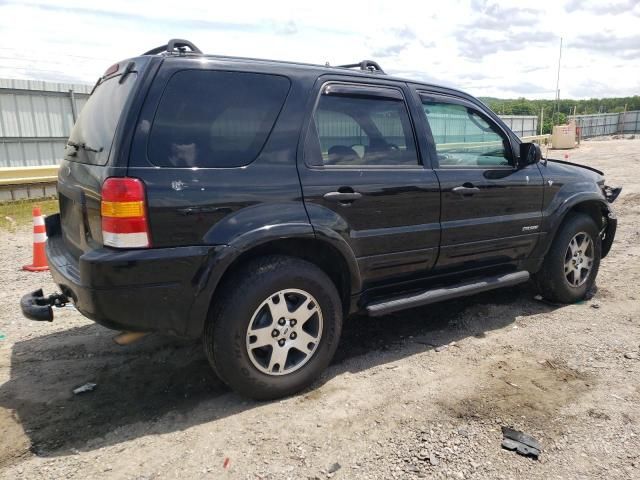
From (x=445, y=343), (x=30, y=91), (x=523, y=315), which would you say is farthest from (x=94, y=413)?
(x=30, y=91)

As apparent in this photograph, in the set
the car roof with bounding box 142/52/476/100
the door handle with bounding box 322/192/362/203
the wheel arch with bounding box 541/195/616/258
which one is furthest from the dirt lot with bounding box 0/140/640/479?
the car roof with bounding box 142/52/476/100

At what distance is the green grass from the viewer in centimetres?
884

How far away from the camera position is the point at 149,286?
270 centimetres

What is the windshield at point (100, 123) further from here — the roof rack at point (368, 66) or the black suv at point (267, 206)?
the roof rack at point (368, 66)

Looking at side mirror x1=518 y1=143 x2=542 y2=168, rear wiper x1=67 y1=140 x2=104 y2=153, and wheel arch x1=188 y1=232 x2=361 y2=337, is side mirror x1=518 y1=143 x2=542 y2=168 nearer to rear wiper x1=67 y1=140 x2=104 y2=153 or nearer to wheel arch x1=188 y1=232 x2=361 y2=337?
wheel arch x1=188 y1=232 x2=361 y2=337

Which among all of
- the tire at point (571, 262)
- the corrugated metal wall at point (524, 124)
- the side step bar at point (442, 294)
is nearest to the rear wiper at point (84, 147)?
the side step bar at point (442, 294)

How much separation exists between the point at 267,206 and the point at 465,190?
1654mm

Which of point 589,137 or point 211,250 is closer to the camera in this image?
point 211,250

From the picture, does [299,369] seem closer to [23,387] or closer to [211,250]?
[211,250]

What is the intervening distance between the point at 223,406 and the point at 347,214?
140 cm

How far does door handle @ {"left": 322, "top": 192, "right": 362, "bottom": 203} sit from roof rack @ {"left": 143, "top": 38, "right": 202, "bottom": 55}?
3.72 feet

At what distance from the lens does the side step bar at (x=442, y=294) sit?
3539mm

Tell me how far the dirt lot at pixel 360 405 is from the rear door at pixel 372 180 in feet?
2.48

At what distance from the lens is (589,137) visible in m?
42.8
